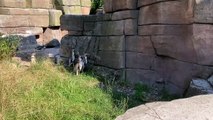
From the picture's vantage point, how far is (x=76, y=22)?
6934 mm

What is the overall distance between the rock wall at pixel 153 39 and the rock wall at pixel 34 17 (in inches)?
206

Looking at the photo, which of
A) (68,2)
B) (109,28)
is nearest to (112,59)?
(109,28)

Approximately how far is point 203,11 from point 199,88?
0.97m

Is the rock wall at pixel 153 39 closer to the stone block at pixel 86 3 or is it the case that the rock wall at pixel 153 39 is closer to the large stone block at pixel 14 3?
the large stone block at pixel 14 3

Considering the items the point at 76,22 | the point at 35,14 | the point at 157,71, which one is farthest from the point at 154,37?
the point at 35,14

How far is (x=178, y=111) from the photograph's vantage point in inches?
102

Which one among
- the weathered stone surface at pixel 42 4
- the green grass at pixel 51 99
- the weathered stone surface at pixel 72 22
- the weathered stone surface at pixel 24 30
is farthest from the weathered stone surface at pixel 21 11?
the green grass at pixel 51 99

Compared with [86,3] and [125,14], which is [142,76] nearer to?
[125,14]

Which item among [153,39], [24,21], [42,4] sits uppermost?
[42,4]

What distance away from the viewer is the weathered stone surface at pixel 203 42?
165 inches

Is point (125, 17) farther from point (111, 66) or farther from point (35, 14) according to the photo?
point (35, 14)

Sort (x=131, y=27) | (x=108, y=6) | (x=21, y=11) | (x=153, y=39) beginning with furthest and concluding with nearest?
(x=21, y=11) → (x=108, y=6) → (x=131, y=27) → (x=153, y=39)

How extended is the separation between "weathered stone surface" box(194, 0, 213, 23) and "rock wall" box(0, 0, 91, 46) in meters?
8.12

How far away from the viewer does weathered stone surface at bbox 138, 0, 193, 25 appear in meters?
4.48
